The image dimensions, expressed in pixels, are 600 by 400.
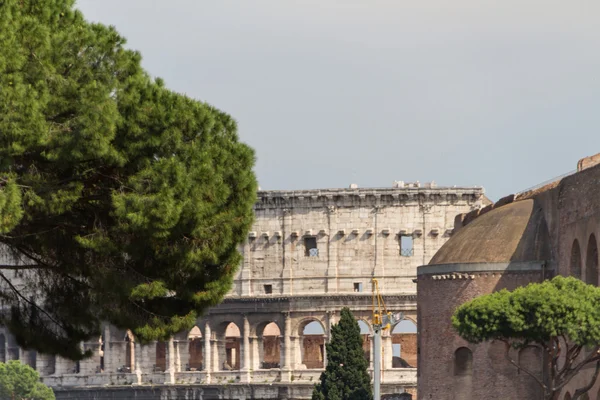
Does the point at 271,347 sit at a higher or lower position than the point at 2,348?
lower

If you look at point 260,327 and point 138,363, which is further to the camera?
point 138,363

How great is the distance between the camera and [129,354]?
126125mm

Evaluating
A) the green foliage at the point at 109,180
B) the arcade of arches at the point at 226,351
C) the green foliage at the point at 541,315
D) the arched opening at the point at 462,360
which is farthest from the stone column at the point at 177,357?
the green foliage at the point at 109,180

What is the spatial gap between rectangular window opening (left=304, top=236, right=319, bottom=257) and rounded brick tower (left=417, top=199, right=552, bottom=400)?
1643 inches

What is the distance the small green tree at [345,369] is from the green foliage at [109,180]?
180ft

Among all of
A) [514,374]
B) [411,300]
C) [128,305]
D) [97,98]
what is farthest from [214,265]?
[411,300]

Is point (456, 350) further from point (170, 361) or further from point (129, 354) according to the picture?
point (129, 354)

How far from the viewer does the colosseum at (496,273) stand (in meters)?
66.1

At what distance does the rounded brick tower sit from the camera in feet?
226

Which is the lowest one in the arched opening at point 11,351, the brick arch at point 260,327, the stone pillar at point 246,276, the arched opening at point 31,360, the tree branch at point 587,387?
the tree branch at point 587,387

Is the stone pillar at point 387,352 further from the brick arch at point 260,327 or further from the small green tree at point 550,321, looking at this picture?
the small green tree at point 550,321

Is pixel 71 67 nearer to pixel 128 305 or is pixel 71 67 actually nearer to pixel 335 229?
pixel 128 305

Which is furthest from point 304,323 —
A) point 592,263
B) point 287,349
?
point 592,263

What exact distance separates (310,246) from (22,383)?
22.3 m
